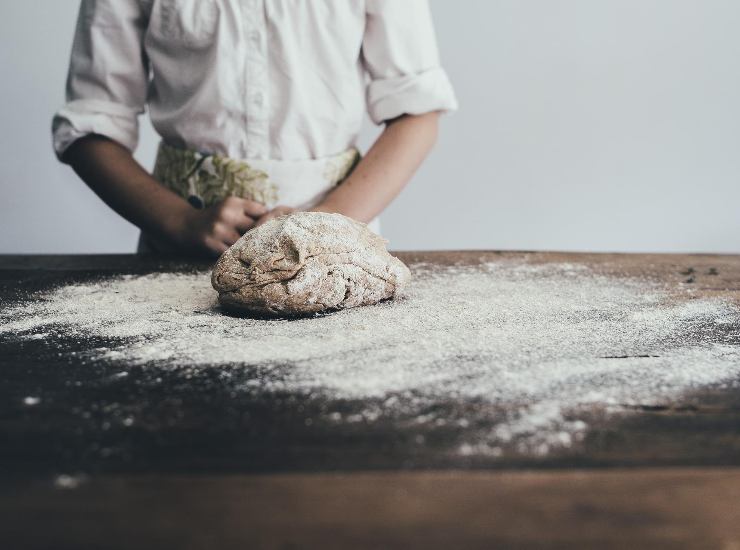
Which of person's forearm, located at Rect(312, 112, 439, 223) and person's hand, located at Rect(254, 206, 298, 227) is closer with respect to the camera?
person's hand, located at Rect(254, 206, 298, 227)

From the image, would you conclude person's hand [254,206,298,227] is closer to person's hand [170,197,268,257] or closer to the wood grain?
person's hand [170,197,268,257]

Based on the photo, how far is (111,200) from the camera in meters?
1.30

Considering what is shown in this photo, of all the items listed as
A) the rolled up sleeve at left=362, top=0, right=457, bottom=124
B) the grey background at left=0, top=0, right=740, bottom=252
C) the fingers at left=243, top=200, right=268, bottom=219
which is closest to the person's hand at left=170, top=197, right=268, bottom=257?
the fingers at left=243, top=200, right=268, bottom=219

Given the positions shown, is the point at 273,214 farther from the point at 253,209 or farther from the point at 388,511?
the point at 388,511

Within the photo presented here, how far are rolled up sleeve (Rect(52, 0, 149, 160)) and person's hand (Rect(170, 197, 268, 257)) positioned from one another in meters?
0.31

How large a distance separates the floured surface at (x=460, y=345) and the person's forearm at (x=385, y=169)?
0.28m

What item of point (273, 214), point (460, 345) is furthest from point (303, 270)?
point (273, 214)

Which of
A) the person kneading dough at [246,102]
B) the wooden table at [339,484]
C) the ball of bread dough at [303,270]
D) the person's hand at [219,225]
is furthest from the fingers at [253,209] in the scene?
the wooden table at [339,484]

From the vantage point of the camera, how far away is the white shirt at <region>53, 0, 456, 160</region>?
1274mm

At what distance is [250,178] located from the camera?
1.28 metres

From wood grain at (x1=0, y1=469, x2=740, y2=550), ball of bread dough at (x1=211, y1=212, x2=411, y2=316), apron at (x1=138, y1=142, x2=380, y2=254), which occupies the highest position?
apron at (x1=138, y1=142, x2=380, y2=254)

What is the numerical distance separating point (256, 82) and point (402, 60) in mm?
281

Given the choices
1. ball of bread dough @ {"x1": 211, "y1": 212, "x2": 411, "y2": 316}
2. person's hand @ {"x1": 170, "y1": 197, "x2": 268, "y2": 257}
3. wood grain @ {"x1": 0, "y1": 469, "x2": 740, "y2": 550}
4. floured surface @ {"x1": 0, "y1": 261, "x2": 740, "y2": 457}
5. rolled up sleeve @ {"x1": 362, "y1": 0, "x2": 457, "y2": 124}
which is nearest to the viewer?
wood grain @ {"x1": 0, "y1": 469, "x2": 740, "y2": 550}

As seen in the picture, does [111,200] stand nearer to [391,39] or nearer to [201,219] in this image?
[201,219]
